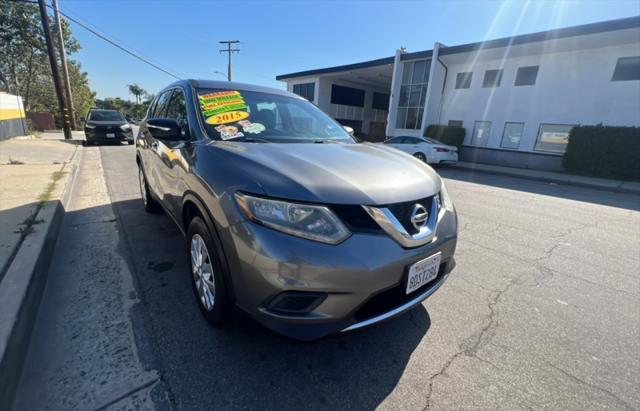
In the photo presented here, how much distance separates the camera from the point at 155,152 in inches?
136

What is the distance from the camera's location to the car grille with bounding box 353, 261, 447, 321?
1680mm

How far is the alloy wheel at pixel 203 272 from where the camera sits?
2.09 meters

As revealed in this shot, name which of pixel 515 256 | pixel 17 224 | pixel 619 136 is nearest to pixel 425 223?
pixel 515 256

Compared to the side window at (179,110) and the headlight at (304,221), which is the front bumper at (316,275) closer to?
the headlight at (304,221)


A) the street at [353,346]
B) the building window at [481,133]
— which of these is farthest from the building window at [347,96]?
the street at [353,346]

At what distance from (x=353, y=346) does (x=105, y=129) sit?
15322mm

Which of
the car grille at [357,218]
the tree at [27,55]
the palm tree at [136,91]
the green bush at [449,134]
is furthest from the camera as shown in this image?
the palm tree at [136,91]

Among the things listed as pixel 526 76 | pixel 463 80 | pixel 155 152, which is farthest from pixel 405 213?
pixel 463 80

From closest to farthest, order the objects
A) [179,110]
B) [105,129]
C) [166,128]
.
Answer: [166,128], [179,110], [105,129]

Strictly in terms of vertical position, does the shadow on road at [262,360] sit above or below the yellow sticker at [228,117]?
below

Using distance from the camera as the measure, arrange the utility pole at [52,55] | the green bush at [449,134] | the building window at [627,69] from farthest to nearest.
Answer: the green bush at [449,134], the utility pole at [52,55], the building window at [627,69]

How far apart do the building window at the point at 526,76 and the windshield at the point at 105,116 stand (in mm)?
19619

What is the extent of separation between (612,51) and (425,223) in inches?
691

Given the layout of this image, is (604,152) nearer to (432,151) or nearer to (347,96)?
(432,151)
